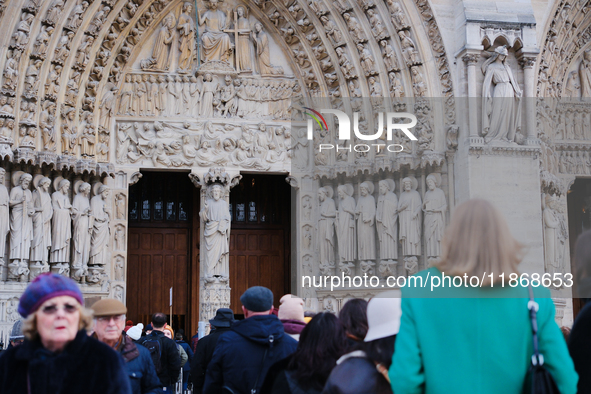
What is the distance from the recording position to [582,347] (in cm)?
247

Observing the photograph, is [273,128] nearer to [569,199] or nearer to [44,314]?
[569,199]

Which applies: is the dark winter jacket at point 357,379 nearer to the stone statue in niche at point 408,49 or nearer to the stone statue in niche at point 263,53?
the stone statue in niche at point 408,49

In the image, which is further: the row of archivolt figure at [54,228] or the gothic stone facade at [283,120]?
the gothic stone facade at [283,120]

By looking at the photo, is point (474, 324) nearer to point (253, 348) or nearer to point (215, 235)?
point (253, 348)

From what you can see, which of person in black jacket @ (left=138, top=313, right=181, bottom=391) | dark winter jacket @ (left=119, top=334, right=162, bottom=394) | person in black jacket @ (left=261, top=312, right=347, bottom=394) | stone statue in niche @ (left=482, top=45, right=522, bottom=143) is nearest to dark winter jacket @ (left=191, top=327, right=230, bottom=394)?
person in black jacket @ (left=138, top=313, right=181, bottom=391)

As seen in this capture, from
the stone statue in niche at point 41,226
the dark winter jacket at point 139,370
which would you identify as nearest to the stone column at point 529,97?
the stone statue in niche at point 41,226

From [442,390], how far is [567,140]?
10489mm

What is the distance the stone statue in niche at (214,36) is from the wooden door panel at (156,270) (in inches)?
128

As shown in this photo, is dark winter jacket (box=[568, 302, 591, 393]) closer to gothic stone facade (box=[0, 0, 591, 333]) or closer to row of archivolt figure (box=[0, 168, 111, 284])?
gothic stone facade (box=[0, 0, 591, 333])

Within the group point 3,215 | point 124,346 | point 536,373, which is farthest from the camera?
point 3,215

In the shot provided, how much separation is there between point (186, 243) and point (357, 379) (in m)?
10.8

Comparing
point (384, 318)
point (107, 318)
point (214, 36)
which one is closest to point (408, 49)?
point (214, 36)

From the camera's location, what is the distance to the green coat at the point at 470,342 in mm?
2160

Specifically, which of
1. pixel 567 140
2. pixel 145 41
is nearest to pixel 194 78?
pixel 145 41
